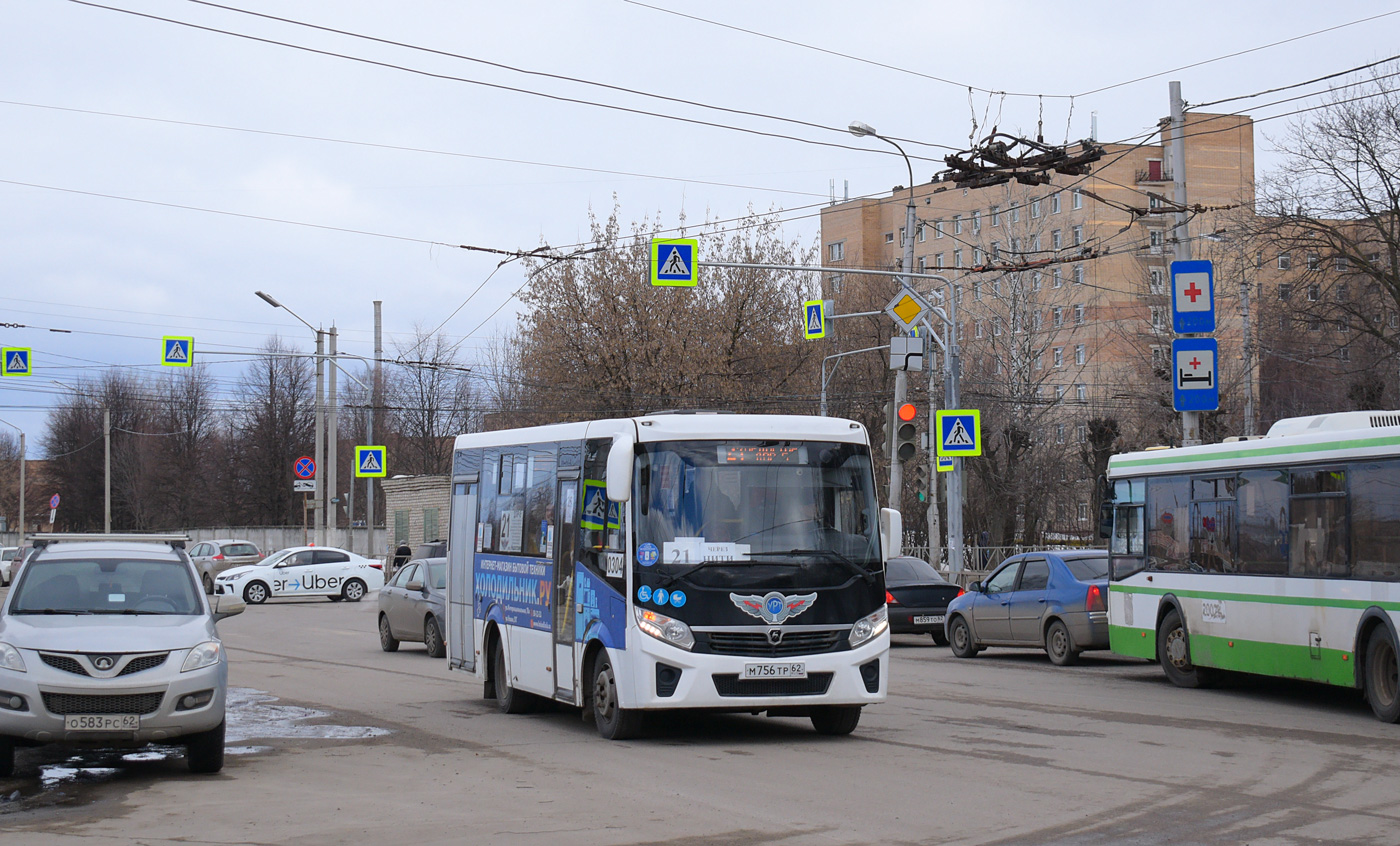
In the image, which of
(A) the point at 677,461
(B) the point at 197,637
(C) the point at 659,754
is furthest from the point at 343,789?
(A) the point at 677,461

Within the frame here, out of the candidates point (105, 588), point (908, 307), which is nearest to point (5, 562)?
point (908, 307)

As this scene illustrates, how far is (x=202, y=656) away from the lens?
10391mm

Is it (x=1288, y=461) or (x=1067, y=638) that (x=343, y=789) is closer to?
(x=1288, y=461)

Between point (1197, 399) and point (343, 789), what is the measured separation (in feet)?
46.5

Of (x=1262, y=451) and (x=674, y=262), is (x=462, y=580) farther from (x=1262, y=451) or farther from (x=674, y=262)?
(x=674, y=262)

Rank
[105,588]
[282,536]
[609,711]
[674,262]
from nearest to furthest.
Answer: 1. [105,588]
2. [609,711]
3. [674,262]
4. [282,536]

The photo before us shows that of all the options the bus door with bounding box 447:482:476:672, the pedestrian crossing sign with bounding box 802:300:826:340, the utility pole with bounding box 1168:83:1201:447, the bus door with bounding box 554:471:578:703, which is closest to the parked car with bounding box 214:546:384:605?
the pedestrian crossing sign with bounding box 802:300:826:340

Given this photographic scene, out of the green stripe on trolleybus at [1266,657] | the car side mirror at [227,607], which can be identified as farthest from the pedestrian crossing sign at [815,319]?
the car side mirror at [227,607]

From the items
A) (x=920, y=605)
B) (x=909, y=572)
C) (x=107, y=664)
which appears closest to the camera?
(x=107, y=664)

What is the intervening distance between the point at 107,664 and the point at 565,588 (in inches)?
161

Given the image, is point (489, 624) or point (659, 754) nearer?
point (659, 754)

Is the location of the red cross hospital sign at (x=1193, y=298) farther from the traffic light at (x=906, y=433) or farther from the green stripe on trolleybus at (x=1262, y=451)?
the traffic light at (x=906, y=433)

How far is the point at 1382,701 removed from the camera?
13070 mm

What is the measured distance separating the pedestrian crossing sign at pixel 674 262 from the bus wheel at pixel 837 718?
14269 millimetres
